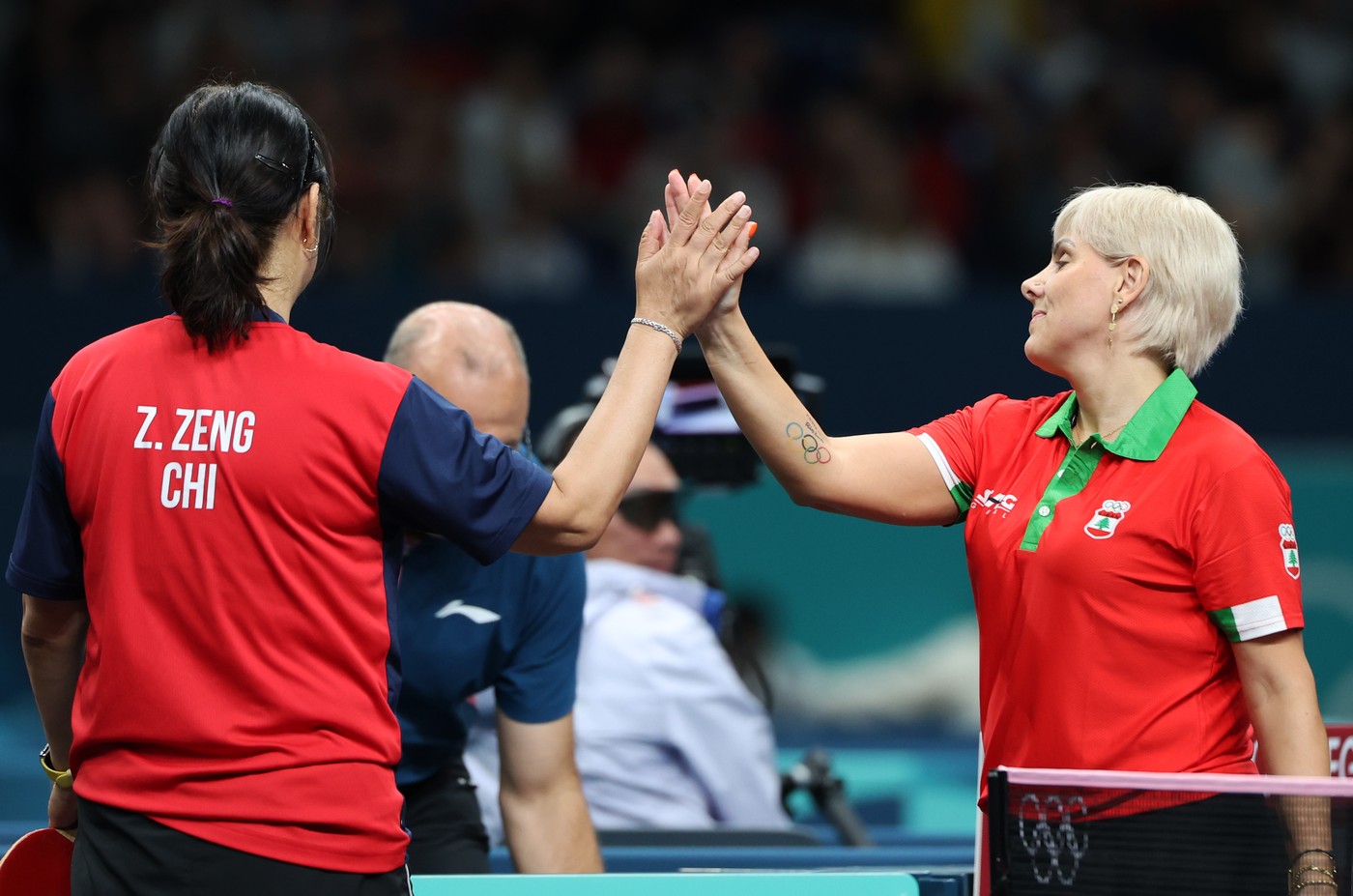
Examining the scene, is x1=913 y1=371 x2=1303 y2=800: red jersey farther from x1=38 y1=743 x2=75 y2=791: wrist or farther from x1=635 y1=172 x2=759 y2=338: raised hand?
x1=38 y1=743 x2=75 y2=791: wrist

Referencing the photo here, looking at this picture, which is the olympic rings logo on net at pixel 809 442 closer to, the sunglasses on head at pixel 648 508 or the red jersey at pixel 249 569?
the red jersey at pixel 249 569

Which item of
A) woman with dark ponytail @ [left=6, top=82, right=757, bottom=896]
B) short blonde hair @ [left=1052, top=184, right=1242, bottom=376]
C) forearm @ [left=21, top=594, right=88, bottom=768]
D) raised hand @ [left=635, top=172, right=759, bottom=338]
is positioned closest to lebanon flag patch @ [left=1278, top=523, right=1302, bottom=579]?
short blonde hair @ [left=1052, top=184, right=1242, bottom=376]

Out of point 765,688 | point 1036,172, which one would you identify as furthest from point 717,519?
point 1036,172

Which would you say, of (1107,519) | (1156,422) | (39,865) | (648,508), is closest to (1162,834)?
(1107,519)

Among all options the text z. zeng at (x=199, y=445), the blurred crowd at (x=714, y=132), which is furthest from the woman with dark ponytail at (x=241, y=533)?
the blurred crowd at (x=714, y=132)

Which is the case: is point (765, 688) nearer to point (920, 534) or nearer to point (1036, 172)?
point (920, 534)

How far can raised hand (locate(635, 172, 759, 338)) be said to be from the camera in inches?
82.2

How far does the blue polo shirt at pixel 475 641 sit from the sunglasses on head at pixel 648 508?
103cm

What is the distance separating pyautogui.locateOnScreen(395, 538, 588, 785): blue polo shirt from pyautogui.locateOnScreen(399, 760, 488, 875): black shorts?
0.05 m

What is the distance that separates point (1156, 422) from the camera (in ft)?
7.13

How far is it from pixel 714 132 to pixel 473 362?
14.2 ft

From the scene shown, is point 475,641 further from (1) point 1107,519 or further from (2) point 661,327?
(1) point 1107,519

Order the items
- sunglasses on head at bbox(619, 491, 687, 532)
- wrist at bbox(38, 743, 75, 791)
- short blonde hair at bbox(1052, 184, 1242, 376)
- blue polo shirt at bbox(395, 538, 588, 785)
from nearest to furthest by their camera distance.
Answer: wrist at bbox(38, 743, 75, 791)
short blonde hair at bbox(1052, 184, 1242, 376)
blue polo shirt at bbox(395, 538, 588, 785)
sunglasses on head at bbox(619, 491, 687, 532)

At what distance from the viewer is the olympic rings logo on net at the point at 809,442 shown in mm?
2258
